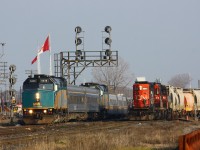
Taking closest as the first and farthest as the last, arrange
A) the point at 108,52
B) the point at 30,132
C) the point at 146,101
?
1. the point at 30,132
2. the point at 146,101
3. the point at 108,52

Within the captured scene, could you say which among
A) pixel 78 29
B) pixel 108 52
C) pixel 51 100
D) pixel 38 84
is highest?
pixel 78 29

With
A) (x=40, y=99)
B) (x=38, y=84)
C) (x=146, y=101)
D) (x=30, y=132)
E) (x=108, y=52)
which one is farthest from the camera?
(x=108, y=52)

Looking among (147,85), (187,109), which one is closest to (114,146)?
(147,85)

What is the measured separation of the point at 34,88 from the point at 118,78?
84392 mm

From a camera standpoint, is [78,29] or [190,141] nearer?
[190,141]

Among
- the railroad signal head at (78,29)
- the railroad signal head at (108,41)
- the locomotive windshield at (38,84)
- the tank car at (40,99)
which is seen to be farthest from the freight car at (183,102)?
the locomotive windshield at (38,84)

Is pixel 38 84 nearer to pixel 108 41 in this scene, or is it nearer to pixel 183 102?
pixel 108 41

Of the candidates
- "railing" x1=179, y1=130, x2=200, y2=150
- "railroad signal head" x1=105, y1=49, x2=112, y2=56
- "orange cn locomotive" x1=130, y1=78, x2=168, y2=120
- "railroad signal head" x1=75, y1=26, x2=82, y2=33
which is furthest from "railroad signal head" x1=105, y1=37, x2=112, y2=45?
"railing" x1=179, y1=130, x2=200, y2=150

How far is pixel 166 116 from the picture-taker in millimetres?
54281

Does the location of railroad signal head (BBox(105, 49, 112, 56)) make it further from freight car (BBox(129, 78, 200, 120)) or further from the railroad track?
the railroad track

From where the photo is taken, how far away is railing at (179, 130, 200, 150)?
1403 centimetres

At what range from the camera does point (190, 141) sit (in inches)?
613

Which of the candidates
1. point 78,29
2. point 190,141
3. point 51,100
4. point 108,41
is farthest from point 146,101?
point 190,141

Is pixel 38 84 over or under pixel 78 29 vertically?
under
